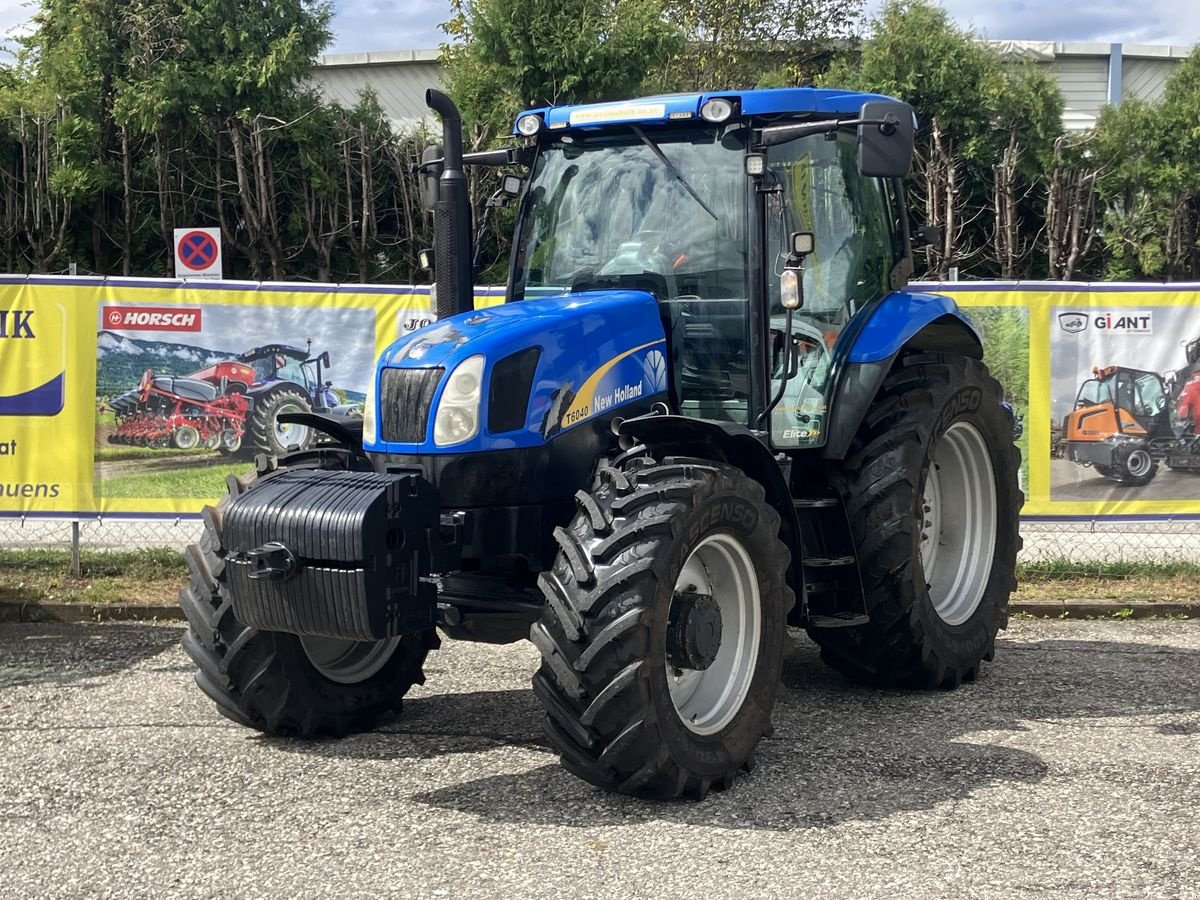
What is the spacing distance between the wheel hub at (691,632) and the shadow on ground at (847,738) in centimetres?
50

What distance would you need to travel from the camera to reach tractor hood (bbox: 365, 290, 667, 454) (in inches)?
211

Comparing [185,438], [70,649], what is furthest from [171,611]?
[185,438]

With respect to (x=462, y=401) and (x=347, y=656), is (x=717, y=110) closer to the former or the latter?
(x=462, y=401)

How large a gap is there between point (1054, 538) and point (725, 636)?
5.33 m

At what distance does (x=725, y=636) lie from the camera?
18.3ft

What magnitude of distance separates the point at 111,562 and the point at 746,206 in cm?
574

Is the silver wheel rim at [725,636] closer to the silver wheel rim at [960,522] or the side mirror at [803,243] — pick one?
the side mirror at [803,243]

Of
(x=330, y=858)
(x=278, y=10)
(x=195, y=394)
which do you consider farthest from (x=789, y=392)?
(x=278, y=10)

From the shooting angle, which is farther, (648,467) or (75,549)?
(75,549)

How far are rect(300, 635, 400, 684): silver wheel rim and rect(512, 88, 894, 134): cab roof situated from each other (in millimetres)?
2425

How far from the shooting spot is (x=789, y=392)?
251 inches

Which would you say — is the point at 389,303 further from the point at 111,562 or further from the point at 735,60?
the point at 735,60

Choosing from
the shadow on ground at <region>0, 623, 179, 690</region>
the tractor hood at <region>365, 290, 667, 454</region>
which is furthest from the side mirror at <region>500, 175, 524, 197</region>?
the shadow on ground at <region>0, 623, 179, 690</region>

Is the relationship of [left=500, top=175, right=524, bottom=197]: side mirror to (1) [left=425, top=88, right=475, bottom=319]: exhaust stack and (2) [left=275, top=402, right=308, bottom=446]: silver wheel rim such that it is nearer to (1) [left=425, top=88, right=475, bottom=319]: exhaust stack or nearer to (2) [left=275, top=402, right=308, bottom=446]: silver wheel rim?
(1) [left=425, top=88, right=475, bottom=319]: exhaust stack
